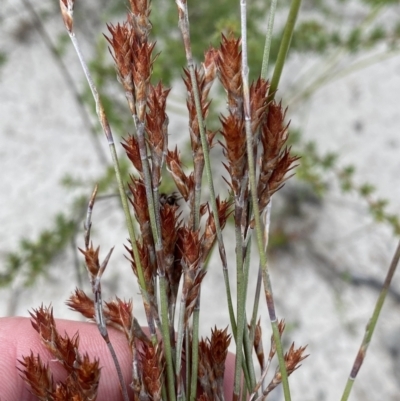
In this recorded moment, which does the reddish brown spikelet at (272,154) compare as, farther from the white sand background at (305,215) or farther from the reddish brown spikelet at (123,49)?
the white sand background at (305,215)

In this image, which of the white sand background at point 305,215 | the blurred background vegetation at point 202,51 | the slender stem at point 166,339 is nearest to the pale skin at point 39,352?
the blurred background vegetation at point 202,51

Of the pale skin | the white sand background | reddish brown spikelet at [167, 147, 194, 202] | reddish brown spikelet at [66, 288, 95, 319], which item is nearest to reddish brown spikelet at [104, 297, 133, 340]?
reddish brown spikelet at [66, 288, 95, 319]

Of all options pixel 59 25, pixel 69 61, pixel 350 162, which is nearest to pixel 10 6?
pixel 59 25

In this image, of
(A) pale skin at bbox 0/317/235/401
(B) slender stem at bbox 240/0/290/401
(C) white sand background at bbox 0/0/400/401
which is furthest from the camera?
(C) white sand background at bbox 0/0/400/401

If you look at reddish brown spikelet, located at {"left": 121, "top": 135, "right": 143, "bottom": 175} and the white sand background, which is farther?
the white sand background

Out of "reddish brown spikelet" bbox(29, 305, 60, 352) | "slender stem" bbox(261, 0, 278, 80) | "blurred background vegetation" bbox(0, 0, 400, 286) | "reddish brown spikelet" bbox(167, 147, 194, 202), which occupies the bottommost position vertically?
"reddish brown spikelet" bbox(29, 305, 60, 352)

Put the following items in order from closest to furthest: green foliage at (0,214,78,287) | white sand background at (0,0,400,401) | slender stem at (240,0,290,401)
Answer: slender stem at (240,0,290,401)
green foliage at (0,214,78,287)
white sand background at (0,0,400,401)

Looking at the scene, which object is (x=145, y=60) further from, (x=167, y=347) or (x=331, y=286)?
(x=331, y=286)

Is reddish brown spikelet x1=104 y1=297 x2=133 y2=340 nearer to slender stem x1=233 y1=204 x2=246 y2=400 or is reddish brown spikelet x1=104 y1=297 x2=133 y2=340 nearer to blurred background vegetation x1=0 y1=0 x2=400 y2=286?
slender stem x1=233 y1=204 x2=246 y2=400
